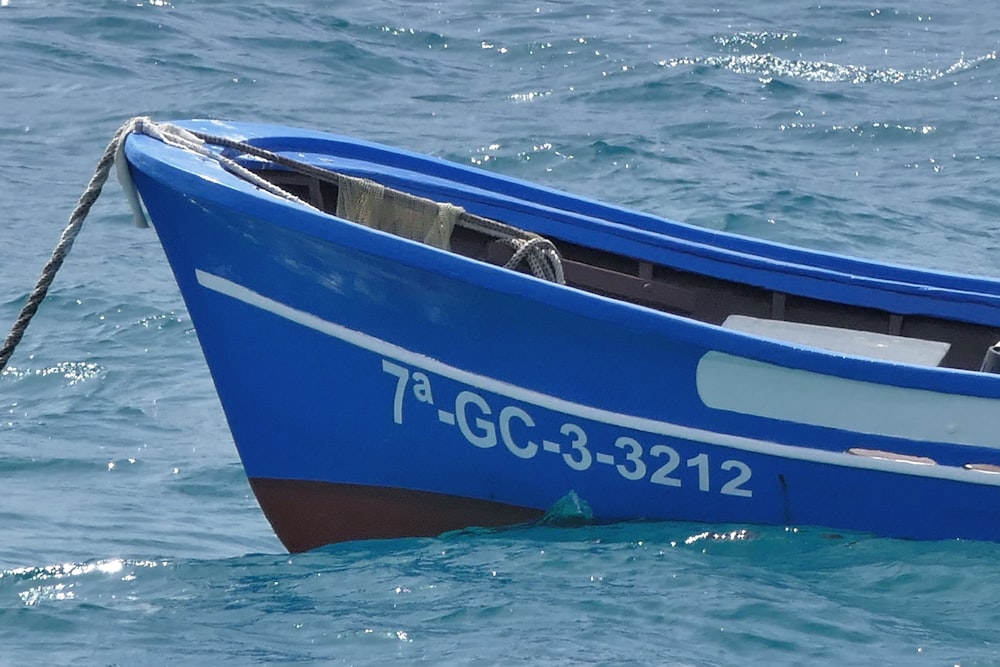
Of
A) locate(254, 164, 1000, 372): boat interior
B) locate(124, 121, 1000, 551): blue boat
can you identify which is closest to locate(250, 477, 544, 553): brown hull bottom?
locate(124, 121, 1000, 551): blue boat

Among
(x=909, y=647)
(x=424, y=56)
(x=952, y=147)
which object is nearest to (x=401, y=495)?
(x=909, y=647)

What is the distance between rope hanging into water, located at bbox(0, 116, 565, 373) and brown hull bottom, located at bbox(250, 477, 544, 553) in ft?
→ 2.67

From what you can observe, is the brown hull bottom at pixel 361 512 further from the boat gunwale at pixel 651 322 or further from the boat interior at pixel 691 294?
the boat interior at pixel 691 294

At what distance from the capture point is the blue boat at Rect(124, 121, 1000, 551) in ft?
15.4

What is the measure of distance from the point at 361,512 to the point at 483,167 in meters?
5.37

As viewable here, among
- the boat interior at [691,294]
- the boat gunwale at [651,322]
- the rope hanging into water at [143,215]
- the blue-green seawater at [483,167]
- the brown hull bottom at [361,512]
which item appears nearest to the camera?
the blue-green seawater at [483,167]

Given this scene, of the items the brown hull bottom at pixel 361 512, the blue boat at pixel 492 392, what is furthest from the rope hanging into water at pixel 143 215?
the brown hull bottom at pixel 361 512

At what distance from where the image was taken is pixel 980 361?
5.80 m

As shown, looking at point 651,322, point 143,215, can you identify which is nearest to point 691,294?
point 651,322

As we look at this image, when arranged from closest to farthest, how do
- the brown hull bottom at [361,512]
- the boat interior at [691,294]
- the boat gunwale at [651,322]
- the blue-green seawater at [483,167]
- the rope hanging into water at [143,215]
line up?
1. the blue-green seawater at [483,167]
2. the boat gunwale at [651,322]
3. the rope hanging into water at [143,215]
4. the brown hull bottom at [361,512]
5. the boat interior at [691,294]

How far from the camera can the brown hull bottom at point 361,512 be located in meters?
5.12

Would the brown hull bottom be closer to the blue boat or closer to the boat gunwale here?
the blue boat

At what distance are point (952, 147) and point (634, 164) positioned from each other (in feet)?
7.78

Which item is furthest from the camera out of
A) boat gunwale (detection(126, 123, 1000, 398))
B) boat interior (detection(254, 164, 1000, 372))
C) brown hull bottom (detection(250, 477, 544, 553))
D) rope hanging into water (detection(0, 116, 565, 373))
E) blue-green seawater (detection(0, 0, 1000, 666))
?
boat interior (detection(254, 164, 1000, 372))
